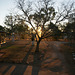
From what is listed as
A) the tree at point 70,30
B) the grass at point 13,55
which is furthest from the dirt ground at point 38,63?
the tree at point 70,30

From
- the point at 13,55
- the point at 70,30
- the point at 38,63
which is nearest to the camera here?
the point at 38,63

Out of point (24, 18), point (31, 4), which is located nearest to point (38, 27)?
point (24, 18)

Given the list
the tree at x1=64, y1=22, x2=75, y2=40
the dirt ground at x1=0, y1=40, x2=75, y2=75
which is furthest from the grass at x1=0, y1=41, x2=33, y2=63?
the tree at x1=64, y1=22, x2=75, y2=40

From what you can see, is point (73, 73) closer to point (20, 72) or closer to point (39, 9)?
point (20, 72)

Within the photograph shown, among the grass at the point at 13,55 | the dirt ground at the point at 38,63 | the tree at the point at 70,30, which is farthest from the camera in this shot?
the tree at the point at 70,30

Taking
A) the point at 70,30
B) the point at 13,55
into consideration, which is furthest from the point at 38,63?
the point at 70,30

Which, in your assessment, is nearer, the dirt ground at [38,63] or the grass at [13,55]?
the dirt ground at [38,63]

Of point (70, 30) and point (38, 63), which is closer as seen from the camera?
point (38, 63)

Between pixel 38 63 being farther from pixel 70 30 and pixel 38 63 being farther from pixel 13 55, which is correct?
pixel 70 30

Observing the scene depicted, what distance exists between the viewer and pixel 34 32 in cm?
1448

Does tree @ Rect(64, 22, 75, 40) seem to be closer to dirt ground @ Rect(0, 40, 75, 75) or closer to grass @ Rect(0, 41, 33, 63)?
dirt ground @ Rect(0, 40, 75, 75)

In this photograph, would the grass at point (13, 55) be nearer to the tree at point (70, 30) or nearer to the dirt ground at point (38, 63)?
the dirt ground at point (38, 63)

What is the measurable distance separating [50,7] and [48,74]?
9207mm

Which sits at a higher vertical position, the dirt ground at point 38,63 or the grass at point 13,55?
the grass at point 13,55
